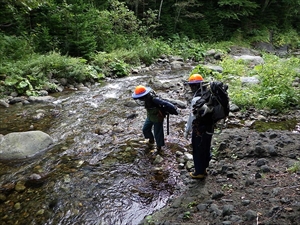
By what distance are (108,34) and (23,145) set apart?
38.8 ft

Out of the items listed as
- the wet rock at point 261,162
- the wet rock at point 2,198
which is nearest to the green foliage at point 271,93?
the wet rock at point 261,162

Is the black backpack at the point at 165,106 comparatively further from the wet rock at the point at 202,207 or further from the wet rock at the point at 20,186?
the wet rock at the point at 20,186

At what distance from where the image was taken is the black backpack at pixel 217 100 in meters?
3.53

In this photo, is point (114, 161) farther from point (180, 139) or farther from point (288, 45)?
point (288, 45)

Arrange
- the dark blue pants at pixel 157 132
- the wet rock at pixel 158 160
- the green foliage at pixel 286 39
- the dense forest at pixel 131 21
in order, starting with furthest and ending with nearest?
1. the green foliage at pixel 286 39
2. the dense forest at pixel 131 21
3. the dark blue pants at pixel 157 132
4. the wet rock at pixel 158 160

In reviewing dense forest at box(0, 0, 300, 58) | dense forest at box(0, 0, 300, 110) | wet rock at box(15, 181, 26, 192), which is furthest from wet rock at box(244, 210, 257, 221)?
dense forest at box(0, 0, 300, 58)

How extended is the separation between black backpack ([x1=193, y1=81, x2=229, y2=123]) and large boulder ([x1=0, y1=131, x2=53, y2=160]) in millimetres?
3566

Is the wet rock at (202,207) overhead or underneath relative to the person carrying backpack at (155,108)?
underneath

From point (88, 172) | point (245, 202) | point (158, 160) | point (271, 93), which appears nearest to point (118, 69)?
point (271, 93)

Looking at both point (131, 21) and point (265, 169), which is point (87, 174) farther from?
point (131, 21)

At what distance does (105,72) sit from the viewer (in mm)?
12453

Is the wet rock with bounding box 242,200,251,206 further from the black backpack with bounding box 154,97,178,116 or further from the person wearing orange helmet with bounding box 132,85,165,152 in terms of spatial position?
the person wearing orange helmet with bounding box 132,85,165,152

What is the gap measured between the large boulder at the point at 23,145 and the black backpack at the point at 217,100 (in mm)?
3566

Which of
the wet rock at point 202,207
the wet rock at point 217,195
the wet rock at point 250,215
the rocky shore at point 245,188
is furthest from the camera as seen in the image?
the wet rock at point 217,195
